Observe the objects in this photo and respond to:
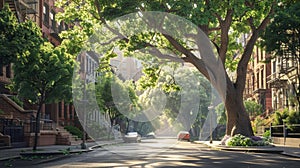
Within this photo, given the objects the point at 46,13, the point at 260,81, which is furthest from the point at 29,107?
the point at 260,81

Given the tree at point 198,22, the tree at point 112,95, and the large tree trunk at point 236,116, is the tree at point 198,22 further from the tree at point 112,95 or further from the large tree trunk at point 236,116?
the tree at point 112,95

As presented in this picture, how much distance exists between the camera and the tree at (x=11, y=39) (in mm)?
19828

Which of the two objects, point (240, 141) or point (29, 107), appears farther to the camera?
point (29, 107)

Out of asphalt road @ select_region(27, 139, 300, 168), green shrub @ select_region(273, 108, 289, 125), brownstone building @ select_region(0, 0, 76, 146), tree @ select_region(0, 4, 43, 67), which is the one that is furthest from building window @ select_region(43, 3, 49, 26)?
asphalt road @ select_region(27, 139, 300, 168)

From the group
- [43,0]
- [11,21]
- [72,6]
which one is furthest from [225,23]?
[43,0]

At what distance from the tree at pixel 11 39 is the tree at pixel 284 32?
16.0 m

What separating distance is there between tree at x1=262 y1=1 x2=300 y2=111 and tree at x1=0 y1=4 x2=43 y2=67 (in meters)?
16.0

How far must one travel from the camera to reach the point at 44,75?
25.2 m

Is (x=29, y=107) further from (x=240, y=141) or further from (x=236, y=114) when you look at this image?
(x=240, y=141)

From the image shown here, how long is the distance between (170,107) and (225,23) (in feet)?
140

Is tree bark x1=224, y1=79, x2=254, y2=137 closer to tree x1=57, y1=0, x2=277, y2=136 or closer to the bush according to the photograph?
tree x1=57, y1=0, x2=277, y2=136

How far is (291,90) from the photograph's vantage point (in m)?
43.6

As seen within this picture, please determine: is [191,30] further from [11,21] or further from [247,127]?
[11,21]

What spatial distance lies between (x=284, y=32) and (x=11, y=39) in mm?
18650
